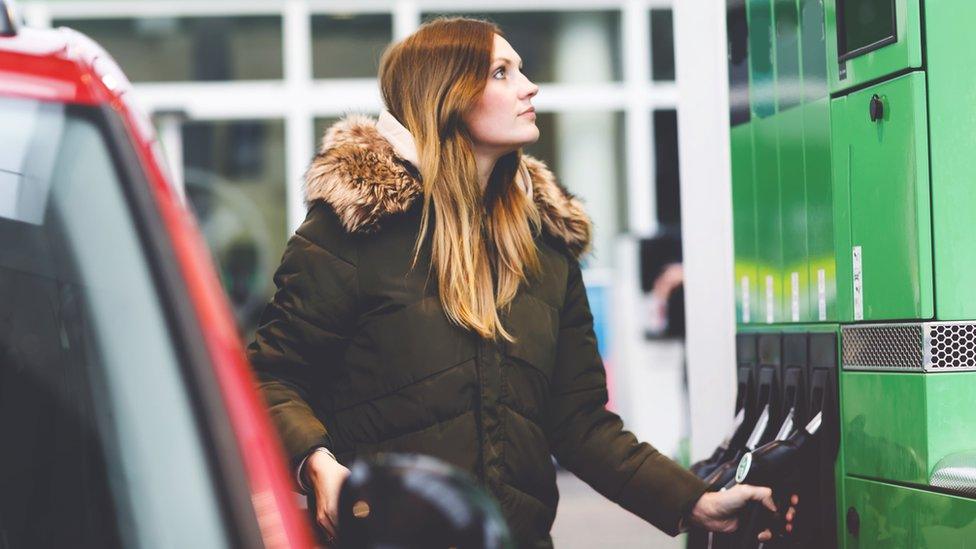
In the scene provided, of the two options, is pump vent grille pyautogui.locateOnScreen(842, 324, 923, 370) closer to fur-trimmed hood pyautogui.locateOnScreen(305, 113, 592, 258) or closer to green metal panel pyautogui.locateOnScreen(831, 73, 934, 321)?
green metal panel pyautogui.locateOnScreen(831, 73, 934, 321)

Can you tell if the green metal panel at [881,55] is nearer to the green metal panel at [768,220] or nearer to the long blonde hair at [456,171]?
the green metal panel at [768,220]

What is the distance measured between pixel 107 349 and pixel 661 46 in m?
12.0

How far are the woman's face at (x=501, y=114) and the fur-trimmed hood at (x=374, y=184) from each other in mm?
152

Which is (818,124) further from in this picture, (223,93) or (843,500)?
(223,93)

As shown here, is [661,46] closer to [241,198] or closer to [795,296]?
[241,198]

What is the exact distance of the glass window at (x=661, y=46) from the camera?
13.4 meters

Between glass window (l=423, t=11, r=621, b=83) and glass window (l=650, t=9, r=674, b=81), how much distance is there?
0.29 meters

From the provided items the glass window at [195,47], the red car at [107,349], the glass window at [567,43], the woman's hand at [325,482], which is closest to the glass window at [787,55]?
the woman's hand at [325,482]

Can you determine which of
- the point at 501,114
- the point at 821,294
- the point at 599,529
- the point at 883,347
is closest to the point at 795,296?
the point at 821,294

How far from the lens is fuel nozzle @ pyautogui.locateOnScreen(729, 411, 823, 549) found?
3351 mm

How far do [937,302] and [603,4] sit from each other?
35.0 ft

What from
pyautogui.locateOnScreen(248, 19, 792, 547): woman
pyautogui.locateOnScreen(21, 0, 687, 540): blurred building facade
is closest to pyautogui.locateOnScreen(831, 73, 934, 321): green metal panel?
pyautogui.locateOnScreen(248, 19, 792, 547): woman

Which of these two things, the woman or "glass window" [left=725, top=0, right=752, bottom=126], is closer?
the woman

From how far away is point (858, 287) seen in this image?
3354 millimetres
